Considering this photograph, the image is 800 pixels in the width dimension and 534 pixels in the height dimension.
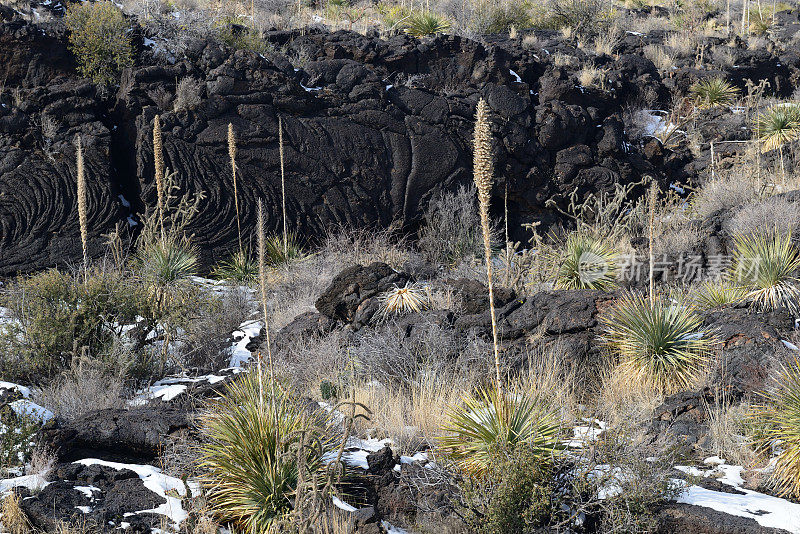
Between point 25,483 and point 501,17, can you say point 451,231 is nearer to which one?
point 25,483

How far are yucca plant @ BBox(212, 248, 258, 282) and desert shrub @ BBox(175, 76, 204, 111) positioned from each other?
322 cm

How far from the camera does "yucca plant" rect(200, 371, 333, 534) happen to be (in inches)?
206

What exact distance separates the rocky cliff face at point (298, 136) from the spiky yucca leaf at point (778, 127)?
1.89m

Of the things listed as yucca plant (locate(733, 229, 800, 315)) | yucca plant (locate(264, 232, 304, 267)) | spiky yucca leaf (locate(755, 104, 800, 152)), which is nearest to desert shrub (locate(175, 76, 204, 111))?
yucca plant (locate(264, 232, 304, 267))

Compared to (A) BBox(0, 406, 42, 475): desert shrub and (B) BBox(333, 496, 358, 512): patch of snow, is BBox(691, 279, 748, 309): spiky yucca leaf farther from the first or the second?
(A) BBox(0, 406, 42, 475): desert shrub

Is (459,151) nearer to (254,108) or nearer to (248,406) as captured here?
(254,108)

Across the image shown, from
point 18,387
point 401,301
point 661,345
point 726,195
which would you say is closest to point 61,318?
point 18,387

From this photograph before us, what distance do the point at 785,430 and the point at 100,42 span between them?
14334 millimetres

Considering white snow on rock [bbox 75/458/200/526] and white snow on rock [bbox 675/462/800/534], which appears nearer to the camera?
white snow on rock [bbox 675/462/800/534]

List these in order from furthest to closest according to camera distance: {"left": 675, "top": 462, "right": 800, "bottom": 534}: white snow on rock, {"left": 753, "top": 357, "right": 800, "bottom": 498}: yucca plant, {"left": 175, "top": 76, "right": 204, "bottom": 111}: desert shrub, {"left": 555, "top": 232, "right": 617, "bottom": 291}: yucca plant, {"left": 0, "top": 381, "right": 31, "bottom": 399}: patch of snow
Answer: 1. {"left": 175, "top": 76, "right": 204, "bottom": 111}: desert shrub
2. {"left": 555, "top": 232, "right": 617, "bottom": 291}: yucca plant
3. {"left": 0, "top": 381, "right": 31, "bottom": 399}: patch of snow
4. {"left": 753, "top": 357, "right": 800, "bottom": 498}: yucca plant
5. {"left": 675, "top": 462, "right": 800, "bottom": 534}: white snow on rock

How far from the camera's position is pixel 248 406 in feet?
17.9

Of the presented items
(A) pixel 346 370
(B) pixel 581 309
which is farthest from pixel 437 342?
(B) pixel 581 309

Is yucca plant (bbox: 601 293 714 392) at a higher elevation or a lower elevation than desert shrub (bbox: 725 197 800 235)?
lower

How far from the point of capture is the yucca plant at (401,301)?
385 inches
